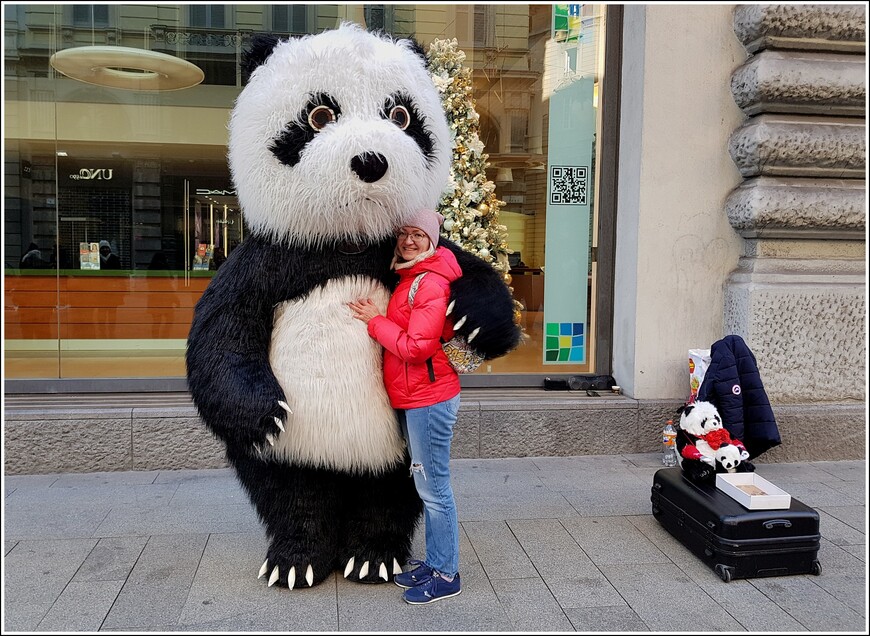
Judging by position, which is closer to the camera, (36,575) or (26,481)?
(36,575)

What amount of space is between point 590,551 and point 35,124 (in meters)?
5.69

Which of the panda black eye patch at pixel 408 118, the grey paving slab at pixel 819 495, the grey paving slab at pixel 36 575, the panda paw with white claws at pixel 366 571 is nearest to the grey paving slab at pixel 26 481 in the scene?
the grey paving slab at pixel 36 575

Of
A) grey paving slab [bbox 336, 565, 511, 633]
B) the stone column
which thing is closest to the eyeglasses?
grey paving slab [bbox 336, 565, 511, 633]

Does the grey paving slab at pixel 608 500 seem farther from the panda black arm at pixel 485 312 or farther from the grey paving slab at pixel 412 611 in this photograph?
the panda black arm at pixel 485 312

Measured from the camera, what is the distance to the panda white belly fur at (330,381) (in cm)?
286

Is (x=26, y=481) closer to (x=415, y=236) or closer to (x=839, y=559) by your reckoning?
(x=415, y=236)

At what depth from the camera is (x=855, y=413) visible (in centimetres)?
535

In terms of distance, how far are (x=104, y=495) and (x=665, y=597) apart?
11.3 feet

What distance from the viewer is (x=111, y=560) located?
3.51 m

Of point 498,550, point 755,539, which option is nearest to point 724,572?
point 755,539

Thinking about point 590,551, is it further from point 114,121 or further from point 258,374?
point 114,121

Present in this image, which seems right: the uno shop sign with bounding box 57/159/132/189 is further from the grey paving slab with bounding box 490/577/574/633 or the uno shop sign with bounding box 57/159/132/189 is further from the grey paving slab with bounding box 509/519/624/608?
the grey paving slab with bounding box 490/577/574/633

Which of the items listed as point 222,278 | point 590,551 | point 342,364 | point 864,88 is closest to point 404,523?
point 342,364

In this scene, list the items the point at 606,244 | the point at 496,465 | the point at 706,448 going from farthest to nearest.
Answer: the point at 606,244 → the point at 496,465 → the point at 706,448
